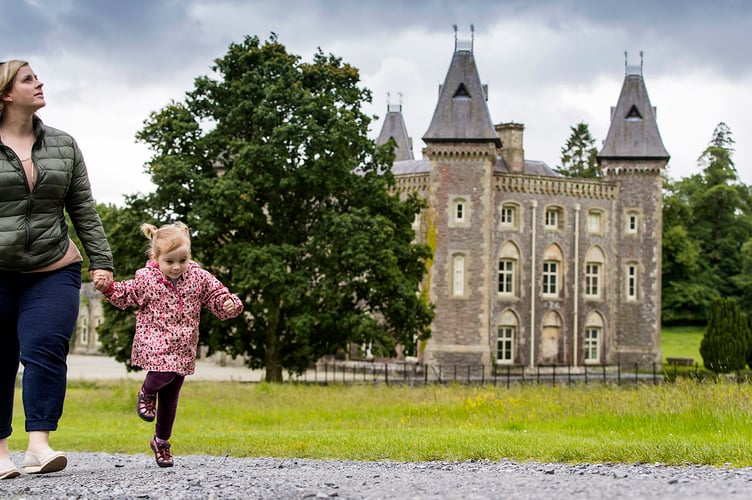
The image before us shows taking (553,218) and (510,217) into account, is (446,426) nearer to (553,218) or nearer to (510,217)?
(510,217)

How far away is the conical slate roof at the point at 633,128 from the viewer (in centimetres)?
4938

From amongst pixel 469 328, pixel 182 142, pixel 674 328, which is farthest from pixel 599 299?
pixel 182 142

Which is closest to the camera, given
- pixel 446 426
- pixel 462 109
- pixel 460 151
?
pixel 446 426

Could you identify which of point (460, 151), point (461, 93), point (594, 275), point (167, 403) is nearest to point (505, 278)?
point (594, 275)

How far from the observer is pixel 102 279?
20.8 ft

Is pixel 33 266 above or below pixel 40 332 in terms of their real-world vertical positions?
above

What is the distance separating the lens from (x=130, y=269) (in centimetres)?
2595

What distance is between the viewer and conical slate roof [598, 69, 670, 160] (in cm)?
4938

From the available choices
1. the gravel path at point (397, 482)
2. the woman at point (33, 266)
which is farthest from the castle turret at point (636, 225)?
the woman at point (33, 266)

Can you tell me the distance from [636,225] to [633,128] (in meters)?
4.87

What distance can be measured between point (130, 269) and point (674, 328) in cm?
4904

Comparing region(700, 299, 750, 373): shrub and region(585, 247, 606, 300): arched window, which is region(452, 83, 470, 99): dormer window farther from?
region(700, 299, 750, 373): shrub

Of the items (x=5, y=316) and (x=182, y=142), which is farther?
(x=182, y=142)

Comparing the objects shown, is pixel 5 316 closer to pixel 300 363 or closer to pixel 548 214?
pixel 300 363
